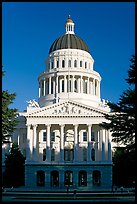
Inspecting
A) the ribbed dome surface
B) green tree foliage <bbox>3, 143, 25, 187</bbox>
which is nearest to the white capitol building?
green tree foliage <bbox>3, 143, 25, 187</bbox>

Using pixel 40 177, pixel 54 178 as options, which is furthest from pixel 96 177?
pixel 40 177

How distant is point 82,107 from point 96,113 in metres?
3.04

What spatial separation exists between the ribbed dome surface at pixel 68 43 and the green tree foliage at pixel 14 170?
3511 centimetres

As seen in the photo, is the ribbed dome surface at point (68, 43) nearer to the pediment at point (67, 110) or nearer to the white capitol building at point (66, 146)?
the white capitol building at point (66, 146)

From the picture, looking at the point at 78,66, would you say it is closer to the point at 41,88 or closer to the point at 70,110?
the point at 41,88

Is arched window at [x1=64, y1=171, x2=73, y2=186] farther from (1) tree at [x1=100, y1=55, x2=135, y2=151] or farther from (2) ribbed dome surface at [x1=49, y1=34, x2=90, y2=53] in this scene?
(1) tree at [x1=100, y1=55, x2=135, y2=151]

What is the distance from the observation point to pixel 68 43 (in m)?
103

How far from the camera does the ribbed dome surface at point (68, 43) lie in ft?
338

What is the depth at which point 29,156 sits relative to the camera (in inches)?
3056

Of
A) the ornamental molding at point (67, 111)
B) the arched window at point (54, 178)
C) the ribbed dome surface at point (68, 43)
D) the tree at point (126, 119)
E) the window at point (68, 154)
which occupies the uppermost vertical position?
the ribbed dome surface at point (68, 43)

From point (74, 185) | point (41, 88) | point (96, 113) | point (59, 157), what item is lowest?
point (74, 185)

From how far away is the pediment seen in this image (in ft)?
256

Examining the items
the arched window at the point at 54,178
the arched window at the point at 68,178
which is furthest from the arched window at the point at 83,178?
the arched window at the point at 54,178

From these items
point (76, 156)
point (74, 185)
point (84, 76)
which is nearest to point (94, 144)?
point (76, 156)
